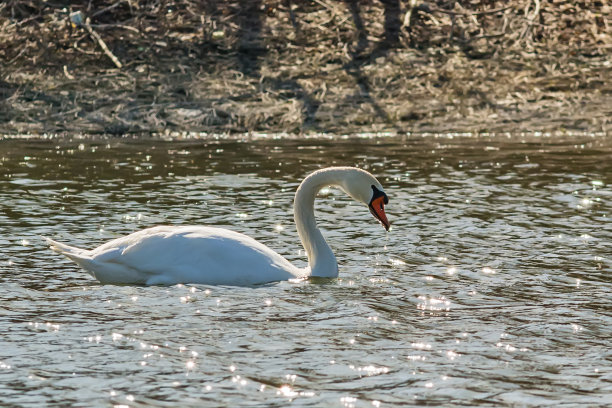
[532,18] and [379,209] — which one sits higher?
[532,18]

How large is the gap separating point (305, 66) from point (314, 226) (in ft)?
39.5

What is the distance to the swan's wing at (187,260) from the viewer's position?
9.62 meters

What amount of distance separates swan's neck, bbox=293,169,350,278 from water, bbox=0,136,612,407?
215 mm

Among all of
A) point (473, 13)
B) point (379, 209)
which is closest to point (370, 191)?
point (379, 209)

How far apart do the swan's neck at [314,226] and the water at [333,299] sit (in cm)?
22

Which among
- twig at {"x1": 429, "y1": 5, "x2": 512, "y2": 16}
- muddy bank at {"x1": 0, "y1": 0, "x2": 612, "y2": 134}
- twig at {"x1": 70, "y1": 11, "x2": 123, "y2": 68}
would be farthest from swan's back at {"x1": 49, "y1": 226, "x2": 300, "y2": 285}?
twig at {"x1": 429, "y1": 5, "x2": 512, "y2": 16}

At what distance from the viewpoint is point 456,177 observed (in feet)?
51.1

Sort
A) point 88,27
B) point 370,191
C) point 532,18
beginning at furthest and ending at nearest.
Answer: point 532,18, point 88,27, point 370,191

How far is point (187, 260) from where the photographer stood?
9664 millimetres

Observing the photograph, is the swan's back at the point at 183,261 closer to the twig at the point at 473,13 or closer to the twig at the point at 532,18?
the twig at the point at 473,13

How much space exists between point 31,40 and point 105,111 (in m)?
3.26

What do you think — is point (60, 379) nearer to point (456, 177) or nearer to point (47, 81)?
point (456, 177)

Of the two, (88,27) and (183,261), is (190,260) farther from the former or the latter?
(88,27)

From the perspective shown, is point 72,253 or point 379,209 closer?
point 72,253
